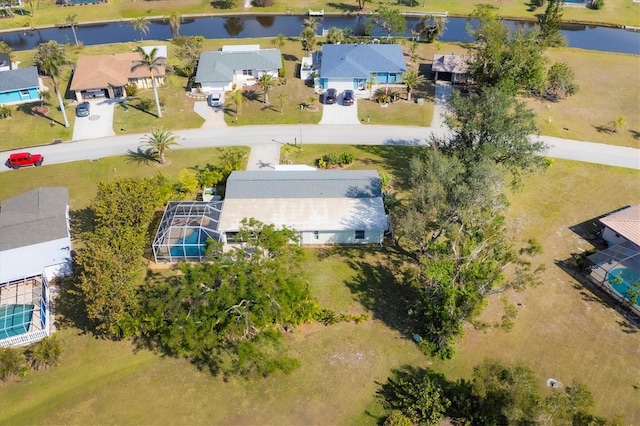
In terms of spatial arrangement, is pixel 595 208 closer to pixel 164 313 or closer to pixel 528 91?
pixel 528 91

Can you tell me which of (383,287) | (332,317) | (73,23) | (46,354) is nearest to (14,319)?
(46,354)

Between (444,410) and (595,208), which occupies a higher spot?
(595,208)

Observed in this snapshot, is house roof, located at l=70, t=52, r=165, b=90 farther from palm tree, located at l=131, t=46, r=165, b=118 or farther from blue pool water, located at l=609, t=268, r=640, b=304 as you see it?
blue pool water, located at l=609, t=268, r=640, b=304

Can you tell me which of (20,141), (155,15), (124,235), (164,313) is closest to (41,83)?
(20,141)

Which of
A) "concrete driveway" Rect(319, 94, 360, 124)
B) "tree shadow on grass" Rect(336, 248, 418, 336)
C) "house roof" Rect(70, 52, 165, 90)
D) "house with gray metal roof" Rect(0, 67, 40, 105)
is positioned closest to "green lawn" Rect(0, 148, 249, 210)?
"concrete driveway" Rect(319, 94, 360, 124)

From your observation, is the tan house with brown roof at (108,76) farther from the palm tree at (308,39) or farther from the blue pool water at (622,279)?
the blue pool water at (622,279)

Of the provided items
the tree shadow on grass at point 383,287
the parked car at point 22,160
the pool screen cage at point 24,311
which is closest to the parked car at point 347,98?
the tree shadow on grass at point 383,287

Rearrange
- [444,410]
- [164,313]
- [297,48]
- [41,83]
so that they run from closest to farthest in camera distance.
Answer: [444,410], [164,313], [41,83], [297,48]

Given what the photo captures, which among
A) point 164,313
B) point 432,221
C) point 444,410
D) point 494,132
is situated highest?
point 494,132
